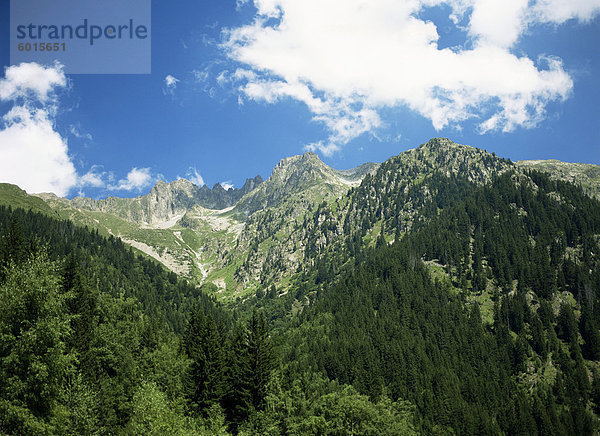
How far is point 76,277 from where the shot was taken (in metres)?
64.3

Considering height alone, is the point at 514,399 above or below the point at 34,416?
below

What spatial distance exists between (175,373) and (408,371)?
129 meters

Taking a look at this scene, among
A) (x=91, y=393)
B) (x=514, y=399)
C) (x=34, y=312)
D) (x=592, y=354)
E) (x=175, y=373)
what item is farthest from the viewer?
(x=592, y=354)

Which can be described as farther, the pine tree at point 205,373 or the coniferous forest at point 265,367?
the pine tree at point 205,373

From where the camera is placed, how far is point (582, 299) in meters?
198

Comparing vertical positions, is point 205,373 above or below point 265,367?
below

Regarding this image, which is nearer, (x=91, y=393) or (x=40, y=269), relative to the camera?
(x=40, y=269)

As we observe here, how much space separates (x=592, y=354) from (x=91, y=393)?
210976mm

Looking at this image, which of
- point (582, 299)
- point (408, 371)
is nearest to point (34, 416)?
point (408, 371)

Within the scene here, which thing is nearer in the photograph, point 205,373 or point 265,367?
point 205,373

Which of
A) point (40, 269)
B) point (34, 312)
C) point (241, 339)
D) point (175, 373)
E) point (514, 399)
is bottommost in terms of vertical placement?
point (514, 399)

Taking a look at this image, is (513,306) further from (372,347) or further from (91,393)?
(91,393)

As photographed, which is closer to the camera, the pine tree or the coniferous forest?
the coniferous forest

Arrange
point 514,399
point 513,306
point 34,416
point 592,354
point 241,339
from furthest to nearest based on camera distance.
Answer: point 513,306
point 592,354
point 514,399
point 241,339
point 34,416
